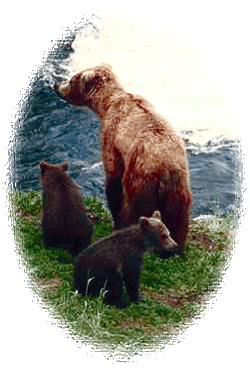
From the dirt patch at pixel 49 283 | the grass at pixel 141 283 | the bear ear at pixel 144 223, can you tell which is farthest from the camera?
the dirt patch at pixel 49 283

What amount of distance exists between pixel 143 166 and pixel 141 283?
2.31 feet

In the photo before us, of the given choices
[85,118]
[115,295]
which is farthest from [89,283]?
[85,118]

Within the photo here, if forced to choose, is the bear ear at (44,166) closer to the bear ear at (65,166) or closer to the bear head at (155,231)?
the bear ear at (65,166)

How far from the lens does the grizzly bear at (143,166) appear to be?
4.44 meters

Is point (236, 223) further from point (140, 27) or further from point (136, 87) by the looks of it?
point (140, 27)

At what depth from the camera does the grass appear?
4.39 meters

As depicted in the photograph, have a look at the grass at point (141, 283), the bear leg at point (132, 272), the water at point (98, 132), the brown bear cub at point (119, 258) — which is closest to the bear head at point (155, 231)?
the brown bear cub at point (119, 258)

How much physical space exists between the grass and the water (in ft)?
0.53

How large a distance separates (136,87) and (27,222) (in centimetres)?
112

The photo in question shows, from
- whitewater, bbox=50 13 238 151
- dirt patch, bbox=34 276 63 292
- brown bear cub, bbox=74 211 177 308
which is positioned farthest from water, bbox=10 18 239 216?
dirt patch, bbox=34 276 63 292

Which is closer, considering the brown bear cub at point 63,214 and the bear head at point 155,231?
the bear head at point 155,231

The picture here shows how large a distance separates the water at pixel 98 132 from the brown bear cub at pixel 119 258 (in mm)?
393

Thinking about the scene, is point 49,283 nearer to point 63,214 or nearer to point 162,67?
point 63,214

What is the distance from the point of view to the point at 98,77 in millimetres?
4906
